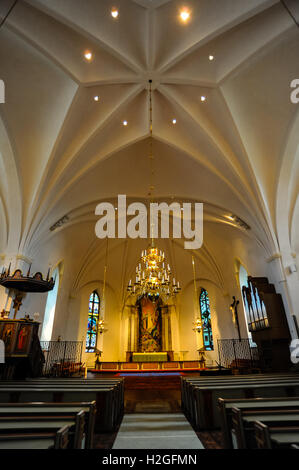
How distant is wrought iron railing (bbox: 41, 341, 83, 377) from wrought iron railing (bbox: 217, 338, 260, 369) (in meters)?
8.77

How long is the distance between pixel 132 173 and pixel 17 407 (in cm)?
1159

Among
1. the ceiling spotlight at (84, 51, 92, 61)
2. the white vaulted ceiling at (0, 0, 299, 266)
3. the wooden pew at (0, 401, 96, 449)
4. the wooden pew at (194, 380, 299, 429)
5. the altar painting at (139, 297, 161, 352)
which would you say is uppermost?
the ceiling spotlight at (84, 51, 92, 61)

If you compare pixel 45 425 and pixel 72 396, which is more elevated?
pixel 45 425

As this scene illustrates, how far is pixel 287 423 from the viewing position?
2.50 m

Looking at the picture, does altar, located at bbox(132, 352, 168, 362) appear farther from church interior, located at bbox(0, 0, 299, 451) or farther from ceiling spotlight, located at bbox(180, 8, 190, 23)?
ceiling spotlight, located at bbox(180, 8, 190, 23)

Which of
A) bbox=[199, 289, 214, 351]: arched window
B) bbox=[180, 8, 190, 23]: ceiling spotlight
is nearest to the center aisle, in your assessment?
bbox=[180, 8, 190, 23]: ceiling spotlight

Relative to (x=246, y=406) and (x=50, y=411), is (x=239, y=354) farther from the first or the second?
(x=50, y=411)

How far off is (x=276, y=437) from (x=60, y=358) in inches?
600

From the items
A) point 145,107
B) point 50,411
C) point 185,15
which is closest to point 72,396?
point 50,411

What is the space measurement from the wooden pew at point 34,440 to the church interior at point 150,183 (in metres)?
0.02

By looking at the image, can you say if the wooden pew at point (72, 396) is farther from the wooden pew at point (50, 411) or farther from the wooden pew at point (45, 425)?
the wooden pew at point (45, 425)

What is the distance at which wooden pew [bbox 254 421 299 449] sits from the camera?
2.04 m

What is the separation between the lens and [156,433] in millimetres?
4383
